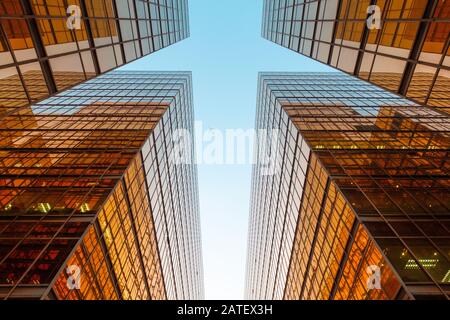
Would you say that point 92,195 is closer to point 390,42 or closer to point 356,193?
point 356,193

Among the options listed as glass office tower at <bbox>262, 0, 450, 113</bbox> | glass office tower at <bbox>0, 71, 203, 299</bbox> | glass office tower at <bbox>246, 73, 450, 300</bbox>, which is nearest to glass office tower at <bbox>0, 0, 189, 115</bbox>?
glass office tower at <bbox>0, 71, 203, 299</bbox>

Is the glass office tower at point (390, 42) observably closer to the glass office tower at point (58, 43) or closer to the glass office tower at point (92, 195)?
the glass office tower at point (58, 43)

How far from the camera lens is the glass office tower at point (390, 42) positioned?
10.6 m

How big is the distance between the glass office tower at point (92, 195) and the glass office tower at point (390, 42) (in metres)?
16.5

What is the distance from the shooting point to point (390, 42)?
12914 mm

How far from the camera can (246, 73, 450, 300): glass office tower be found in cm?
1378

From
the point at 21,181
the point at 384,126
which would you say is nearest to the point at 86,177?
the point at 21,181

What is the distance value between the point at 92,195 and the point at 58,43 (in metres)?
9.59

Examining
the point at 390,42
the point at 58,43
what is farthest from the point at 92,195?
the point at 390,42

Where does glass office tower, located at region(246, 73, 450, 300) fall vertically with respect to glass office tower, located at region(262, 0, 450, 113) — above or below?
below

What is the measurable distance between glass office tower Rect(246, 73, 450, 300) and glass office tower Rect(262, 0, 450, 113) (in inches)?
222

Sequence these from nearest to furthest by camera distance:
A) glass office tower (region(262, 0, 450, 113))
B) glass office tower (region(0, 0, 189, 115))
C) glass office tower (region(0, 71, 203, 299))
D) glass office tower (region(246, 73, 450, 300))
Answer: glass office tower (region(0, 0, 189, 115))
glass office tower (region(262, 0, 450, 113))
glass office tower (region(246, 73, 450, 300))
glass office tower (region(0, 71, 203, 299))

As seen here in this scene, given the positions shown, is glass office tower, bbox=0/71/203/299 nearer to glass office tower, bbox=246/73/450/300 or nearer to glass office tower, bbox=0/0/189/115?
glass office tower, bbox=0/0/189/115
